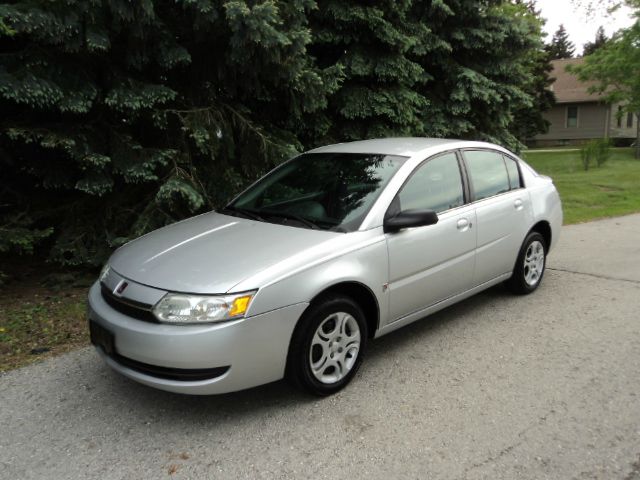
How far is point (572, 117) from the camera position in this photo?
38.8 meters

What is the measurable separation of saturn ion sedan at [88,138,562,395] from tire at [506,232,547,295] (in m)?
0.03

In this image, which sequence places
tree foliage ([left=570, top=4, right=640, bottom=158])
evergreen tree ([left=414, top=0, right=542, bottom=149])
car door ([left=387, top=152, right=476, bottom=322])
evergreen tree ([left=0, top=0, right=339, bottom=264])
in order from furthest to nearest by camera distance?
1. tree foliage ([left=570, top=4, right=640, bottom=158])
2. evergreen tree ([left=414, top=0, right=542, bottom=149])
3. evergreen tree ([left=0, top=0, right=339, bottom=264])
4. car door ([left=387, top=152, right=476, bottom=322])

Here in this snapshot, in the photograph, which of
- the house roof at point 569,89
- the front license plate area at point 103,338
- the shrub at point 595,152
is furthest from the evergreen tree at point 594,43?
the front license plate area at point 103,338

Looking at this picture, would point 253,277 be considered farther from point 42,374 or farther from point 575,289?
point 575,289

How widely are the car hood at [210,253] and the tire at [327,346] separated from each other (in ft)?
1.33

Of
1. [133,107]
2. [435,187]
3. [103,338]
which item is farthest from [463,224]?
[133,107]

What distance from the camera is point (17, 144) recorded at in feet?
18.0

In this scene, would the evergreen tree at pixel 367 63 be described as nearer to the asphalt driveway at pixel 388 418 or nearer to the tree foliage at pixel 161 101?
the tree foliage at pixel 161 101

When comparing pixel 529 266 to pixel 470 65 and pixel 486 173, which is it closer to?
pixel 486 173

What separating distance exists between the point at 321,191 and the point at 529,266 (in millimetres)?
2414

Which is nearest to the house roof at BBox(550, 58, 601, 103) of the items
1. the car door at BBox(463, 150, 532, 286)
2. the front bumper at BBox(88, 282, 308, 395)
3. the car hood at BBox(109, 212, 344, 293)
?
the car door at BBox(463, 150, 532, 286)

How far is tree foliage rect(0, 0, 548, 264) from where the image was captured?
4.86 meters

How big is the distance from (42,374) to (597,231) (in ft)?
26.0

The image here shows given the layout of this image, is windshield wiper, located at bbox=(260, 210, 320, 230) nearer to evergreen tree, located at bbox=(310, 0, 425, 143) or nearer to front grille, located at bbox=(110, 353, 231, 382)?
front grille, located at bbox=(110, 353, 231, 382)
